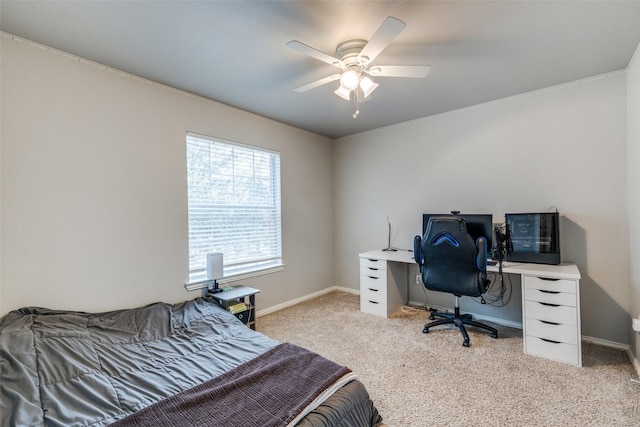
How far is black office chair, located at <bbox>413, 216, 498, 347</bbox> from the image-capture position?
8.48 ft

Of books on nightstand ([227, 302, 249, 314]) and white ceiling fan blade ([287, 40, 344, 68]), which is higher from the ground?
white ceiling fan blade ([287, 40, 344, 68])

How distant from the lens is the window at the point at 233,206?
9.80 ft

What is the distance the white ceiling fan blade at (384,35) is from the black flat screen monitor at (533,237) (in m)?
2.19

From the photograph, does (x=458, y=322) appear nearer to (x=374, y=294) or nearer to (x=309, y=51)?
(x=374, y=294)

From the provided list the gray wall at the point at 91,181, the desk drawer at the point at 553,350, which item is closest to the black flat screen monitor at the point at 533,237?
the desk drawer at the point at 553,350

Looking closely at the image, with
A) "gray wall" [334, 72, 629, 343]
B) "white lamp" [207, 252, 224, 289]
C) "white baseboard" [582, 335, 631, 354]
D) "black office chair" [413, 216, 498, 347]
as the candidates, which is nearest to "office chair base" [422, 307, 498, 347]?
"black office chair" [413, 216, 498, 347]

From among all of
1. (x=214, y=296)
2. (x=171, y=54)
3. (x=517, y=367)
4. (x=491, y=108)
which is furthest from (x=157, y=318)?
(x=491, y=108)

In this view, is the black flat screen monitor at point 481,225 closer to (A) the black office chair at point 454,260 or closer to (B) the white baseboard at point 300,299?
(A) the black office chair at point 454,260

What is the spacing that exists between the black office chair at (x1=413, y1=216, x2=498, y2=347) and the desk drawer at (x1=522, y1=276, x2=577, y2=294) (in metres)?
0.32

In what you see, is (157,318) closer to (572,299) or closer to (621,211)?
(572,299)

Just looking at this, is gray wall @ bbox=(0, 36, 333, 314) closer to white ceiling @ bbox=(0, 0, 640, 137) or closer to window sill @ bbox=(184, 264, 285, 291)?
window sill @ bbox=(184, 264, 285, 291)

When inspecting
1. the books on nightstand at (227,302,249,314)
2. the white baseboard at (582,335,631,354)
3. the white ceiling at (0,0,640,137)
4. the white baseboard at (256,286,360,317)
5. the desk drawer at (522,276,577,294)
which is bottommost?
the white baseboard at (582,335,631,354)

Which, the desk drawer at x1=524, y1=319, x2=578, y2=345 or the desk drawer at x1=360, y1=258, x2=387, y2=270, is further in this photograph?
the desk drawer at x1=360, y1=258, x2=387, y2=270

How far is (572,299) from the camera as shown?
2277 millimetres
